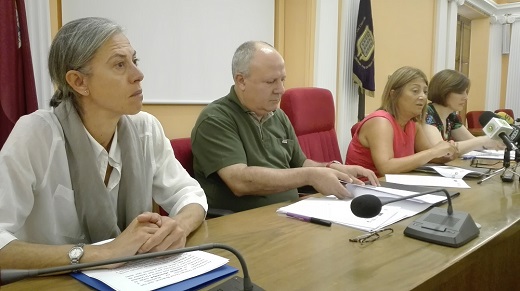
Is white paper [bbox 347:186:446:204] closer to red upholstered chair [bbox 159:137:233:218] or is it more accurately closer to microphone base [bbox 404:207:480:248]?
microphone base [bbox 404:207:480:248]

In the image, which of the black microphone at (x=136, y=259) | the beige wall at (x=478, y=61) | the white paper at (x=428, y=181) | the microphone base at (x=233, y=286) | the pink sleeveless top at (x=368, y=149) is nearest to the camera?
the black microphone at (x=136, y=259)

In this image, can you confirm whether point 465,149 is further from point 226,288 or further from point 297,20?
point 226,288

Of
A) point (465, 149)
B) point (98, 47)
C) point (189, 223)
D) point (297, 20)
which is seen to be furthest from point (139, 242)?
point (297, 20)

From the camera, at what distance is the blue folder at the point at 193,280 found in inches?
29.1

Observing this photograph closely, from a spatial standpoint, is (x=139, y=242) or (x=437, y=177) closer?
(x=139, y=242)

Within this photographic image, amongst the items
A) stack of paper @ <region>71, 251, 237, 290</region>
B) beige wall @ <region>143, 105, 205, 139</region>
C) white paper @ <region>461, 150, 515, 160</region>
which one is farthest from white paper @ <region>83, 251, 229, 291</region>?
white paper @ <region>461, 150, 515, 160</region>

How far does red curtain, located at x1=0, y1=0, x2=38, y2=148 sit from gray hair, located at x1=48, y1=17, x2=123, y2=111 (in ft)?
2.25

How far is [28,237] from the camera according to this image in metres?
1.07

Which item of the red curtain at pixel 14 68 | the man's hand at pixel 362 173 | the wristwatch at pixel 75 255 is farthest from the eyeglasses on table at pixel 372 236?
the red curtain at pixel 14 68

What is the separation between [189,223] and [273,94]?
35.6 inches

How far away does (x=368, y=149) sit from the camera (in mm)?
2268

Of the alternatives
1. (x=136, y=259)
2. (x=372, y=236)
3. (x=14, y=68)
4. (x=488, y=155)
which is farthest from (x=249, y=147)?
(x=488, y=155)

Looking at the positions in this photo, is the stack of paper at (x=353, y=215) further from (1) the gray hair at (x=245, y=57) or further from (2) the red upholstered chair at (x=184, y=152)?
(1) the gray hair at (x=245, y=57)

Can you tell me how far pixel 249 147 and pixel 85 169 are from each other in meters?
0.82
